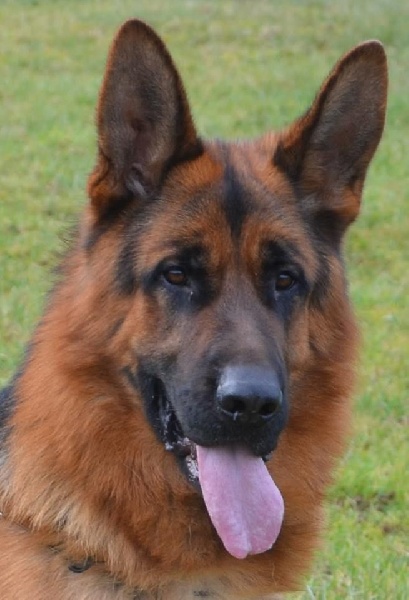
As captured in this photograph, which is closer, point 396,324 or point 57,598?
point 57,598

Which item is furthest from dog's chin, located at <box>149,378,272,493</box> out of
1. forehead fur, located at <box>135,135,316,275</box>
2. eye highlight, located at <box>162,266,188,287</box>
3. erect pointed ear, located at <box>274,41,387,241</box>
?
erect pointed ear, located at <box>274,41,387,241</box>

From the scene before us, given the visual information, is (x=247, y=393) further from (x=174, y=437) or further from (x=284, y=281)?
(x=284, y=281)

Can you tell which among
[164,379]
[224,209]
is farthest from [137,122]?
[164,379]

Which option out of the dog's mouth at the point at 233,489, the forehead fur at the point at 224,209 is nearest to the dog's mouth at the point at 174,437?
the dog's mouth at the point at 233,489

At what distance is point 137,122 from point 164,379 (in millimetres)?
945

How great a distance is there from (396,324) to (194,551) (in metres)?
5.62

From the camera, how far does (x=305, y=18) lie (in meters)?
20.0

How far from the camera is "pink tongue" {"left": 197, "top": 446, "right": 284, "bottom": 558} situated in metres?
4.14

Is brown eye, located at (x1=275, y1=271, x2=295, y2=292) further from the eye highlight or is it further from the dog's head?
the eye highlight

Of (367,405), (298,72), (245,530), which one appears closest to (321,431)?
(245,530)

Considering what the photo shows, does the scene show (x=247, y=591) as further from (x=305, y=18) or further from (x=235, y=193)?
(x=305, y=18)

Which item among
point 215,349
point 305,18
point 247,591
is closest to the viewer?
point 215,349

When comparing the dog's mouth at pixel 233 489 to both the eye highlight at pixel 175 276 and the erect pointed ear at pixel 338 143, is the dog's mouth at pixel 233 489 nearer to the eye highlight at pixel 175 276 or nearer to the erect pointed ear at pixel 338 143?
the eye highlight at pixel 175 276

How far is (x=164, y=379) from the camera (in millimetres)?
4215
